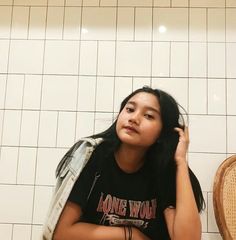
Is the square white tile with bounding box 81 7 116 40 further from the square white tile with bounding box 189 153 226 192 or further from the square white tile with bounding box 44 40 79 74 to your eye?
the square white tile with bounding box 189 153 226 192

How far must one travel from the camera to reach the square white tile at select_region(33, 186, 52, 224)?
1.63 m

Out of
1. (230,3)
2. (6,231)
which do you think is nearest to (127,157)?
(6,231)

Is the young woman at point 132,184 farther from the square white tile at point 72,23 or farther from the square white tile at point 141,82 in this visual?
the square white tile at point 72,23

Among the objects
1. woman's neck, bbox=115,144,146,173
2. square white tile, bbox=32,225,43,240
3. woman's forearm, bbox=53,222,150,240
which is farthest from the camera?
square white tile, bbox=32,225,43,240

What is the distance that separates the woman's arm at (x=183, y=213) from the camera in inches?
44.2

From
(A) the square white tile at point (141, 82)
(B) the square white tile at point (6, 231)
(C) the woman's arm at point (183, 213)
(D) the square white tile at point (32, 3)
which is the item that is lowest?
(B) the square white tile at point (6, 231)

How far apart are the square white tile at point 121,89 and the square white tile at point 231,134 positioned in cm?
51

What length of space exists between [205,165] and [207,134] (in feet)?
0.49

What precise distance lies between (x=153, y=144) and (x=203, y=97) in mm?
550

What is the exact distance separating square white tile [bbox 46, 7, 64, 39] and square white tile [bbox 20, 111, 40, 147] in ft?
1.35

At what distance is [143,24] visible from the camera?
1.74 metres

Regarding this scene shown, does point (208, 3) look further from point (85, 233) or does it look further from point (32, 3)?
point (85, 233)

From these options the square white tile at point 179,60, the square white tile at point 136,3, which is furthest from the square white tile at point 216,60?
the square white tile at point 136,3

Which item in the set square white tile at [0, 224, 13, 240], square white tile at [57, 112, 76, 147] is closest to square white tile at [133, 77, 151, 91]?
square white tile at [57, 112, 76, 147]
